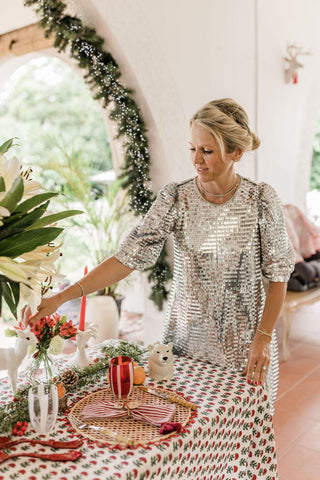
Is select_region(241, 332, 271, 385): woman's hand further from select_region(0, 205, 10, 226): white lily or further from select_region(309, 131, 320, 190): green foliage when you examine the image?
select_region(309, 131, 320, 190): green foliage

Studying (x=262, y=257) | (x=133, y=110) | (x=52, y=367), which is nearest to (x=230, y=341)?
(x=262, y=257)

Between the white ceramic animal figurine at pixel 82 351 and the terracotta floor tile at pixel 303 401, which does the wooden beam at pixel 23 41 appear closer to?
the terracotta floor tile at pixel 303 401

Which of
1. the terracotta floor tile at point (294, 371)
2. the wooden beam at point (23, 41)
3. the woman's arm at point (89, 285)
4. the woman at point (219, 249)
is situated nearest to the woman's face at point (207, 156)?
the woman at point (219, 249)

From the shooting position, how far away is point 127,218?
4.42 metres

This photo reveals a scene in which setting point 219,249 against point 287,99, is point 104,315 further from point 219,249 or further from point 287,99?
point 287,99

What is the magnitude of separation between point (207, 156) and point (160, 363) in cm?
69

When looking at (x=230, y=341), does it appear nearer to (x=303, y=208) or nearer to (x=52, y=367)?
(x=52, y=367)

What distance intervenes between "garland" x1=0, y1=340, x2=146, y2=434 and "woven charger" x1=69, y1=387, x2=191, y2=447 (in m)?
0.10

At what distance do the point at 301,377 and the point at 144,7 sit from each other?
2.77 meters

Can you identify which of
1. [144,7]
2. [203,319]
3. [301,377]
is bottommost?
[301,377]

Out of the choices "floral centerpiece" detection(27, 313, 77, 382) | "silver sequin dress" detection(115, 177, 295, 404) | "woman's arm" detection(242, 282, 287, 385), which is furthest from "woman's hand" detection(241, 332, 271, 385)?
"floral centerpiece" detection(27, 313, 77, 382)

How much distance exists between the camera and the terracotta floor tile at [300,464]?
2504 millimetres

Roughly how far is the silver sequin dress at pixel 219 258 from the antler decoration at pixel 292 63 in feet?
11.9

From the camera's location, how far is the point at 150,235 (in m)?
1.80
